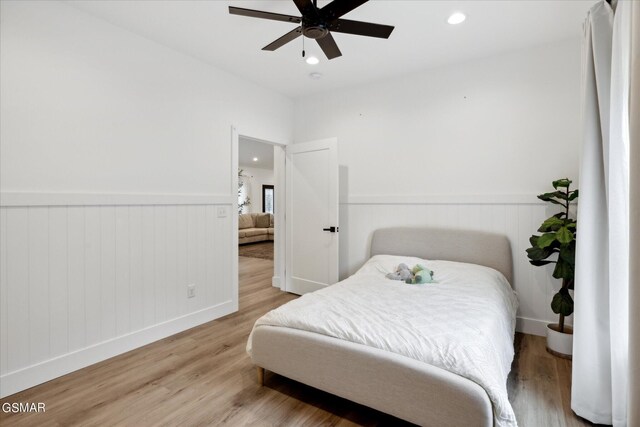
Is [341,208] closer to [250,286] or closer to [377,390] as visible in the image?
[250,286]

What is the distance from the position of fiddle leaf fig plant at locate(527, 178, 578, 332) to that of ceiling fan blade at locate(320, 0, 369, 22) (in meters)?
2.15

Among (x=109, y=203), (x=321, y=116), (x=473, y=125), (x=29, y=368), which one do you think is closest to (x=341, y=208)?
(x=321, y=116)

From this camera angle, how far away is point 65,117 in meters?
2.34

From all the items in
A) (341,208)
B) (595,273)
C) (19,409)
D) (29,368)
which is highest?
(341,208)

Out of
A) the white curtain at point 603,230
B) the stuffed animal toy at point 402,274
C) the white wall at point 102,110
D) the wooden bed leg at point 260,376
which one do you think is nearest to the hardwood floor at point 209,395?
the wooden bed leg at point 260,376

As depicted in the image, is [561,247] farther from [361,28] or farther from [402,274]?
[361,28]

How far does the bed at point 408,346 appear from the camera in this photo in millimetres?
1514

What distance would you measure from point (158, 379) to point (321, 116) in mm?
3414

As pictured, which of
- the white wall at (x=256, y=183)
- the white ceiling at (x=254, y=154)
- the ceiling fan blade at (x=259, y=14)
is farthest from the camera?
the white wall at (x=256, y=183)

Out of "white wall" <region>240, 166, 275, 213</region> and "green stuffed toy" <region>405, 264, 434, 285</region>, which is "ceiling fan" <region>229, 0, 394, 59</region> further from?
"white wall" <region>240, 166, 275, 213</region>

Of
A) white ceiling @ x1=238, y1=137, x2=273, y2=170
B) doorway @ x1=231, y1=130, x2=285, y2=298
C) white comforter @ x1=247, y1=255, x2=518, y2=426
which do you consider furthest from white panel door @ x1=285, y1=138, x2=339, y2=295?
white ceiling @ x1=238, y1=137, x2=273, y2=170

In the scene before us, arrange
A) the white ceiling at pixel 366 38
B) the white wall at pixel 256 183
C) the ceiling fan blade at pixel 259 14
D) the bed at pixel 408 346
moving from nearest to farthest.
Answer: the bed at pixel 408 346, the ceiling fan blade at pixel 259 14, the white ceiling at pixel 366 38, the white wall at pixel 256 183

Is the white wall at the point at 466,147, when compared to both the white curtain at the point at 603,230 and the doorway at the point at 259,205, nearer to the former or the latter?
the doorway at the point at 259,205

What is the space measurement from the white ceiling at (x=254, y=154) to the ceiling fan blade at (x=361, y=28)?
4.42 m
